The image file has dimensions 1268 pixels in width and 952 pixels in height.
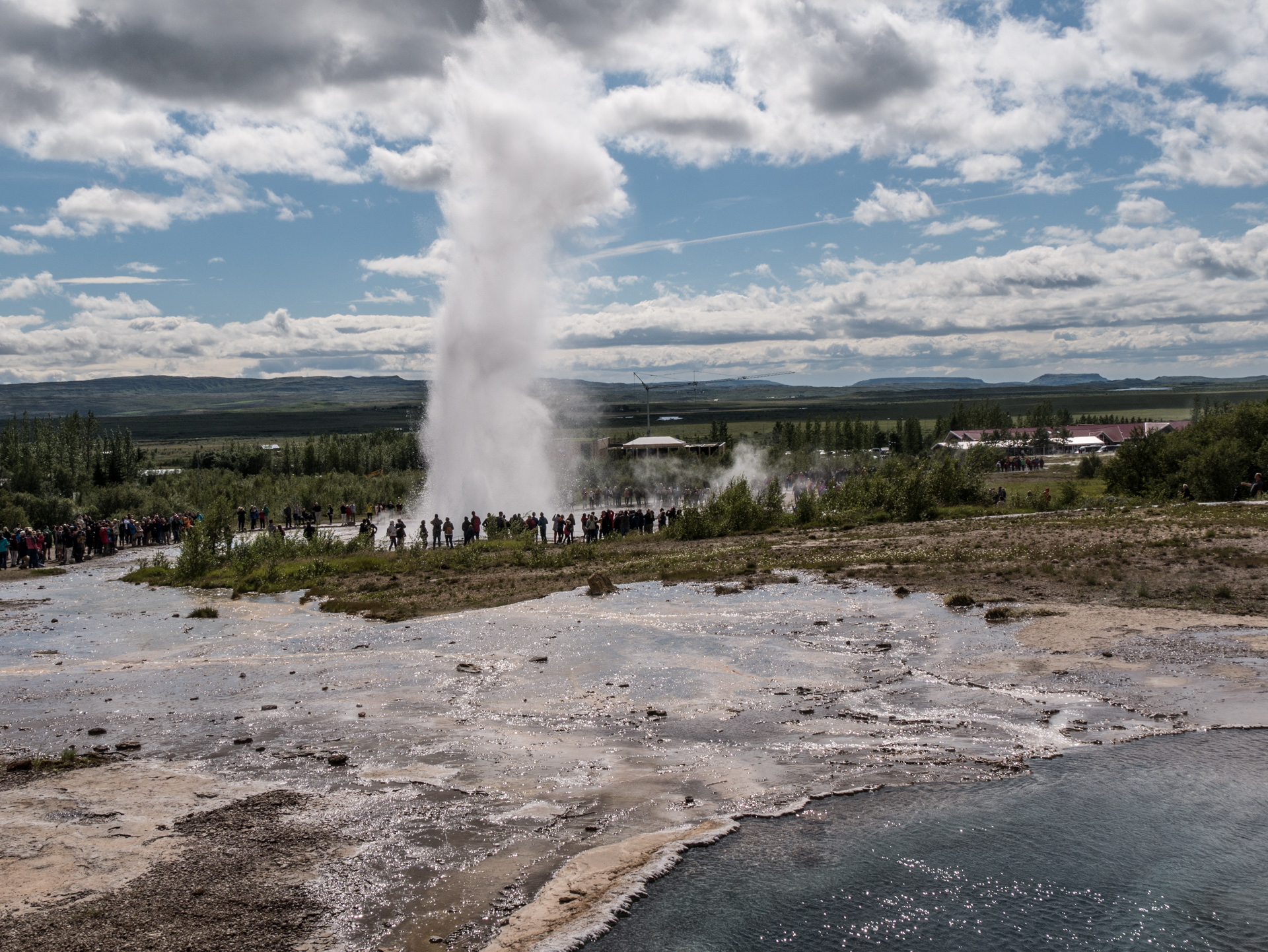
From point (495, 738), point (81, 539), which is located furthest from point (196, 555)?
point (495, 738)

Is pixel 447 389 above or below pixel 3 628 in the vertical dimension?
above

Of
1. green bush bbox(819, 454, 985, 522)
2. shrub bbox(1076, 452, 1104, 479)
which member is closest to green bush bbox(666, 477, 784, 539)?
green bush bbox(819, 454, 985, 522)

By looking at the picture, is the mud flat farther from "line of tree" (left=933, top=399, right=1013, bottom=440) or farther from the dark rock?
"line of tree" (left=933, top=399, right=1013, bottom=440)

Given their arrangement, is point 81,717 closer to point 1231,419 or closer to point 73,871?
point 73,871

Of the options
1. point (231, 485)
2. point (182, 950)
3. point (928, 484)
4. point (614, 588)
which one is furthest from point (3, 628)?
point (231, 485)

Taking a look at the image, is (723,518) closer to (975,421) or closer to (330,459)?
(330,459)

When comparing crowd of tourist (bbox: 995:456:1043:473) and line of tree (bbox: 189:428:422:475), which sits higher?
line of tree (bbox: 189:428:422:475)

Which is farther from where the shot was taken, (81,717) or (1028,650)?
(1028,650)

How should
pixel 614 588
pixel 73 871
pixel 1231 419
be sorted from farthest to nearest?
pixel 1231 419
pixel 614 588
pixel 73 871
